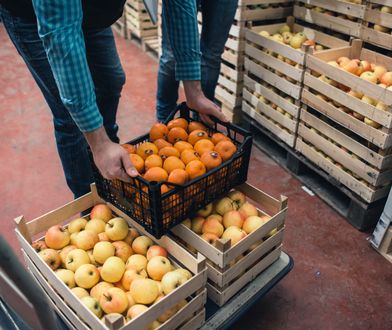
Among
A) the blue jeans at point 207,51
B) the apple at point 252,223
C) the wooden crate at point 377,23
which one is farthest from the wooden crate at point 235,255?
the wooden crate at point 377,23

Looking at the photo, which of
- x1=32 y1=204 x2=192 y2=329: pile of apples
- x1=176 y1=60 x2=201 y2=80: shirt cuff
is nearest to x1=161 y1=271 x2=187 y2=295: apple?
x1=32 y1=204 x2=192 y2=329: pile of apples

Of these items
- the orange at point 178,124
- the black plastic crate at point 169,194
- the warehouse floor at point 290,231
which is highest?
the orange at point 178,124

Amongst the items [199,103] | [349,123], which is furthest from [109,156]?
[349,123]

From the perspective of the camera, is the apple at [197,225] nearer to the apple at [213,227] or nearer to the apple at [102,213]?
the apple at [213,227]

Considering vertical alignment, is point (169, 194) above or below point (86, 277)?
above

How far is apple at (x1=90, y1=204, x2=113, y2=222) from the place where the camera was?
1.90 meters

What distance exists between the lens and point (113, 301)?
1479 millimetres

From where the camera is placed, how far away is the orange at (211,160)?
5.82 ft

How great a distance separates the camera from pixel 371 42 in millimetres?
2756

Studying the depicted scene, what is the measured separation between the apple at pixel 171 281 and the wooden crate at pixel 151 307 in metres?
0.06

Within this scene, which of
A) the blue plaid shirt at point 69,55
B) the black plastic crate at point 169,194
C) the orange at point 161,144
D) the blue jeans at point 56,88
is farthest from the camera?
the orange at point 161,144

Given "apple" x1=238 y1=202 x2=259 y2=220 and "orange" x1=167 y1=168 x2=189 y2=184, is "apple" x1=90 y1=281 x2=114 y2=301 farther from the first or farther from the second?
"apple" x1=238 y1=202 x2=259 y2=220

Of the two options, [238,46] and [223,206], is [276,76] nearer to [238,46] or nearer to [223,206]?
[238,46]

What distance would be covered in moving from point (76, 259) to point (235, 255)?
2.08 feet
